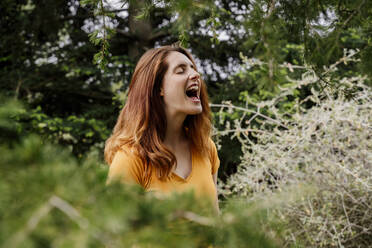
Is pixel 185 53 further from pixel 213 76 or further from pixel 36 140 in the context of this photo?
pixel 213 76

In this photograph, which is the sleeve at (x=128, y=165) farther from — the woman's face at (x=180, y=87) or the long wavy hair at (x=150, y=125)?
the woman's face at (x=180, y=87)

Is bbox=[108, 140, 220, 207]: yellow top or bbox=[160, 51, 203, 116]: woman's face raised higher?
bbox=[160, 51, 203, 116]: woman's face

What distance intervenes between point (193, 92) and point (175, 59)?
0.19 meters

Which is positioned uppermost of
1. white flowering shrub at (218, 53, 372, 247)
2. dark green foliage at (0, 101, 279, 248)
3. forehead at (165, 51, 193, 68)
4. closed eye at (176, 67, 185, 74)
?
forehead at (165, 51, 193, 68)

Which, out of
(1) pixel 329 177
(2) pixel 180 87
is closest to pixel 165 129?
(2) pixel 180 87

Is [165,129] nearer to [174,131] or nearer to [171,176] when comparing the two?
[174,131]

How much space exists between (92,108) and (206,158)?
3.48 metres

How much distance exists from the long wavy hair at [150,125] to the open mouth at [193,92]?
0.14 metres

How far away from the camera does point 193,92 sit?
1.56m

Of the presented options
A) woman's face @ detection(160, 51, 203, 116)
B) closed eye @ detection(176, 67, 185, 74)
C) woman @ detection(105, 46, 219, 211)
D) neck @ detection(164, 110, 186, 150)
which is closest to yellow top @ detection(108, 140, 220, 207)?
woman @ detection(105, 46, 219, 211)

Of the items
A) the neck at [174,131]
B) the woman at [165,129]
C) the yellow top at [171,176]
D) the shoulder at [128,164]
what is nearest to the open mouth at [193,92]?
the woman at [165,129]

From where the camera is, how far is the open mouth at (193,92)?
59.9 inches

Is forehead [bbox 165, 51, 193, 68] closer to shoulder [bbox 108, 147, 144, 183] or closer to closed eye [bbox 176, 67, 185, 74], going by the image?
closed eye [bbox 176, 67, 185, 74]

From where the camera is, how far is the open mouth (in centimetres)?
152
